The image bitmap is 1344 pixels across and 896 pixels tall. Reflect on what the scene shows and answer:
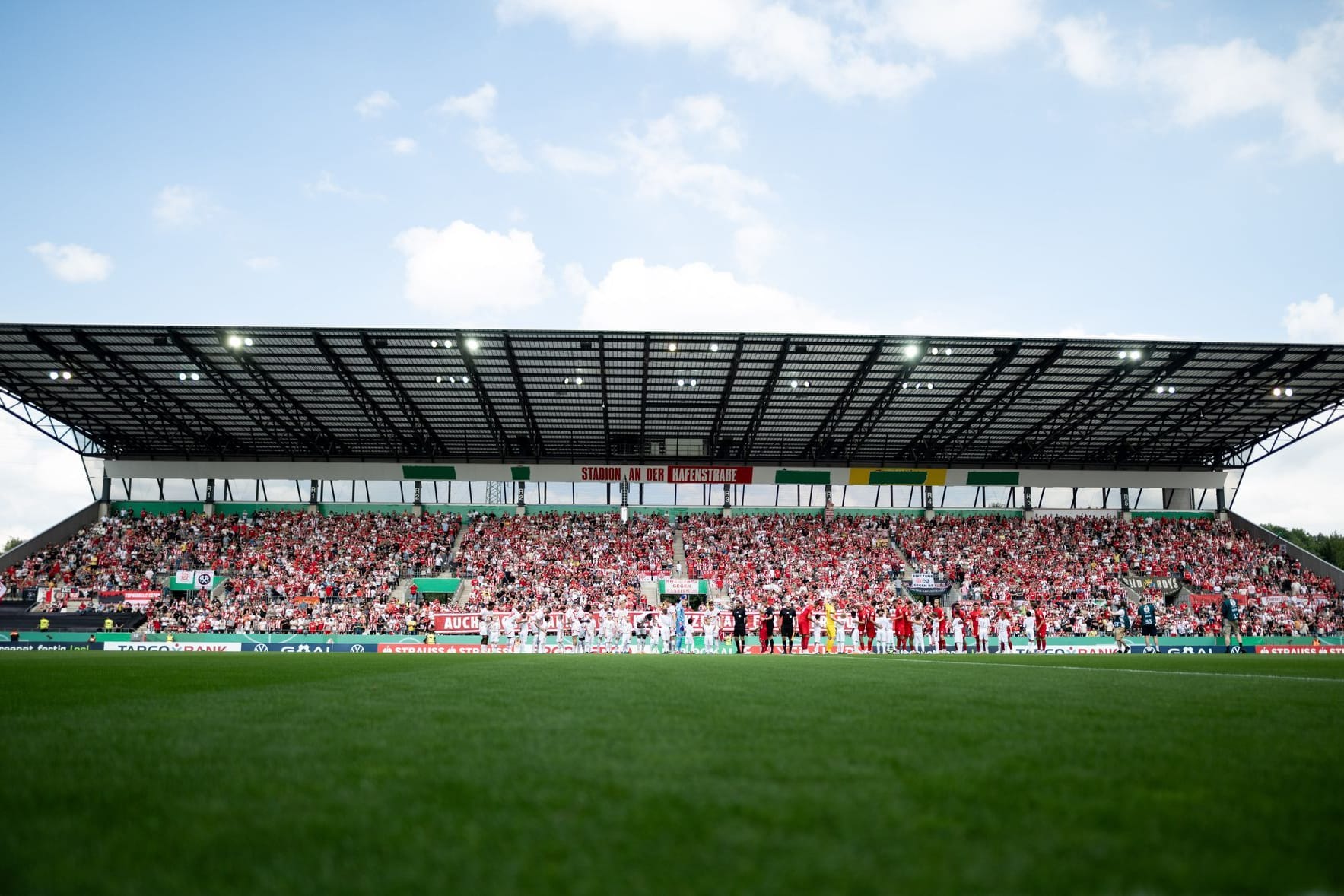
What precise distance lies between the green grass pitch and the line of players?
2406cm

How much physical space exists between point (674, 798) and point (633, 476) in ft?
153

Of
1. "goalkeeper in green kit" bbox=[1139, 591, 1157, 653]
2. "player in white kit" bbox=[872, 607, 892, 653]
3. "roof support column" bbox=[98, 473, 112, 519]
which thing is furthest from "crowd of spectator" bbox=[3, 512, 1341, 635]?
"player in white kit" bbox=[872, 607, 892, 653]

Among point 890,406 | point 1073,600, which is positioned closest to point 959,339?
point 890,406

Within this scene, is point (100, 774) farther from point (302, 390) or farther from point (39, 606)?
point (39, 606)

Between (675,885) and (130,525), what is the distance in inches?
2126

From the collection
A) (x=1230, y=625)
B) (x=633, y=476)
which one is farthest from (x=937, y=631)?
(x=633, y=476)

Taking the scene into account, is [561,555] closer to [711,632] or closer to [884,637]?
[711,632]

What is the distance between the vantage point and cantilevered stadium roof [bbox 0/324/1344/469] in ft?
116

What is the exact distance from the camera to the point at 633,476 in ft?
164

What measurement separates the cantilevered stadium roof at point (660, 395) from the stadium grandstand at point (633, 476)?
0.65 feet

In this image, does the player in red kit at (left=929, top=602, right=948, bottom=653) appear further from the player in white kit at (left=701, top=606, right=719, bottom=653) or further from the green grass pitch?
the green grass pitch

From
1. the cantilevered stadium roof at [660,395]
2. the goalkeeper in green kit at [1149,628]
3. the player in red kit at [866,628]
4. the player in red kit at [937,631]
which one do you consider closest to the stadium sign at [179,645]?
the cantilevered stadium roof at [660,395]

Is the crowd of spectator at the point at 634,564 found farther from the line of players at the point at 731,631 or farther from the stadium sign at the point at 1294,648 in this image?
the stadium sign at the point at 1294,648

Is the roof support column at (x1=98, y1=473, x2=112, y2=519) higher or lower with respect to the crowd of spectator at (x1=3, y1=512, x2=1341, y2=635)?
higher
